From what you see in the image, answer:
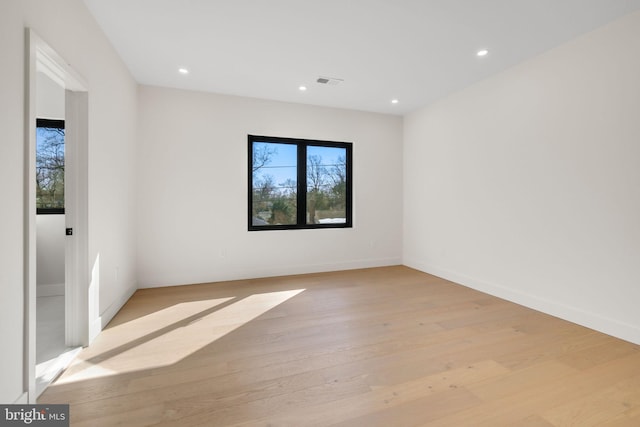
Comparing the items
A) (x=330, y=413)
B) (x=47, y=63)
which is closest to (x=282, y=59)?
(x=47, y=63)

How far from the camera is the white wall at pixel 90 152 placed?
4.61 feet

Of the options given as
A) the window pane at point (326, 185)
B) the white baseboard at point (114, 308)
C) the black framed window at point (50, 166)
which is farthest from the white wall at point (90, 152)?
the window pane at point (326, 185)

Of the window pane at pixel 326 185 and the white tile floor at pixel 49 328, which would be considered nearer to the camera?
the white tile floor at pixel 49 328

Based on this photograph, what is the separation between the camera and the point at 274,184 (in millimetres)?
4496

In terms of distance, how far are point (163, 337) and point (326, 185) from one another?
3189 mm

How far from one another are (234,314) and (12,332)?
67.5 inches

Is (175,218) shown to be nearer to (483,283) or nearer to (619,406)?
(483,283)

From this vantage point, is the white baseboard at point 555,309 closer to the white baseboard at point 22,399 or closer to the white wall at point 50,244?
the white baseboard at point 22,399

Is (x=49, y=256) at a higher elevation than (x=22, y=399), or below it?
higher

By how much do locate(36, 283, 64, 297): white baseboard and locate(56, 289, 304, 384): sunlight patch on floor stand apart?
164 centimetres

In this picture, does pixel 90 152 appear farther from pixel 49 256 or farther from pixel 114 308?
pixel 49 256

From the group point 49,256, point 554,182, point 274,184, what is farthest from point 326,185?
point 49,256

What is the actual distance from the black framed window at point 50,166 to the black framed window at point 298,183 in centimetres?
240

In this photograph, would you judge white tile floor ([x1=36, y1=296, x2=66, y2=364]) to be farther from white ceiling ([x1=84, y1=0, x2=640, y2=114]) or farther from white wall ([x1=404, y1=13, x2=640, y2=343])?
white wall ([x1=404, y1=13, x2=640, y2=343])
